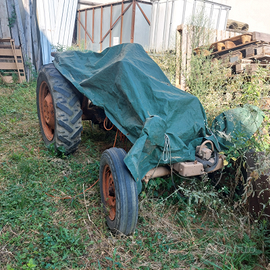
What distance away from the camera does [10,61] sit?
767 centimetres

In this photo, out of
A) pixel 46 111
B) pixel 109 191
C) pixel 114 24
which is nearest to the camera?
pixel 109 191

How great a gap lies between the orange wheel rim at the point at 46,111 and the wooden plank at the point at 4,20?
491cm

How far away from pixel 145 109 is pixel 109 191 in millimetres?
877

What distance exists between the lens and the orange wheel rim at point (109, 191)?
237cm

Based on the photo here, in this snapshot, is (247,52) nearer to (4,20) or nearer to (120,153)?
(120,153)

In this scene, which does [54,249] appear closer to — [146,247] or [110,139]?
[146,247]

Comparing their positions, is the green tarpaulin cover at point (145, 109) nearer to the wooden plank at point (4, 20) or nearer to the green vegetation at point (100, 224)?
the green vegetation at point (100, 224)

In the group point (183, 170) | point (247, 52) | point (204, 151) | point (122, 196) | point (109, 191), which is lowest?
point (109, 191)

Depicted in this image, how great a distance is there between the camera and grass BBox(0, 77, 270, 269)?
2000 millimetres

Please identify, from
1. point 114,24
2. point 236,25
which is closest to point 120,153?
point 114,24

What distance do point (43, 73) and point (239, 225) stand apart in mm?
3303

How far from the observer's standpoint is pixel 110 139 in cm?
441

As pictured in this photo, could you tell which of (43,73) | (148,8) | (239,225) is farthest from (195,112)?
(148,8)

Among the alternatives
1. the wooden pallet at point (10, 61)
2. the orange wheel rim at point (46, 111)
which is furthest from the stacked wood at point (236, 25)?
the orange wheel rim at point (46, 111)
